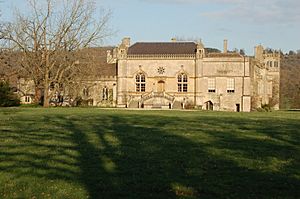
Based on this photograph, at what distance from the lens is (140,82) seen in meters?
56.3

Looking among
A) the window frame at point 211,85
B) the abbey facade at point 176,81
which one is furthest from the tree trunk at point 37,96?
the window frame at point 211,85

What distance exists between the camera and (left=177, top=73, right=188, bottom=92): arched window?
182 feet

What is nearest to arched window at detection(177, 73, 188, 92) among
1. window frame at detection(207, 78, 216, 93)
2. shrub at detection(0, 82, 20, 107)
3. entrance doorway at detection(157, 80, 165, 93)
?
entrance doorway at detection(157, 80, 165, 93)

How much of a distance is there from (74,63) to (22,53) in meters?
5.16

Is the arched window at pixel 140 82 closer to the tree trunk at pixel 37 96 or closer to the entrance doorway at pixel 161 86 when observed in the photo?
the entrance doorway at pixel 161 86

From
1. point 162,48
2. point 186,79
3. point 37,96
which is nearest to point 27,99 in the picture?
point 37,96

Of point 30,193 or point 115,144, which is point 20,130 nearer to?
point 115,144

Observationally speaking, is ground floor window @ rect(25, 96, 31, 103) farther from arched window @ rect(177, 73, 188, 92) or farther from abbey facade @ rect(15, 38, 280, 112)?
arched window @ rect(177, 73, 188, 92)

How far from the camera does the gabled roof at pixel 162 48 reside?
186 ft

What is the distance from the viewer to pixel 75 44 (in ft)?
156

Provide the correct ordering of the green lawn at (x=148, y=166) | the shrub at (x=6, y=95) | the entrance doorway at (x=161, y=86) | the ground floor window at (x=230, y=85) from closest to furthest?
1. the green lawn at (x=148, y=166)
2. the shrub at (x=6, y=95)
3. the ground floor window at (x=230, y=85)
4. the entrance doorway at (x=161, y=86)

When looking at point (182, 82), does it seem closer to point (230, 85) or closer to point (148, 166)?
point (230, 85)

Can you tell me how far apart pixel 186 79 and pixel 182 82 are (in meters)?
0.59

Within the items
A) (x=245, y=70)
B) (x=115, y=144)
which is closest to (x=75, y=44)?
(x=245, y=70)
